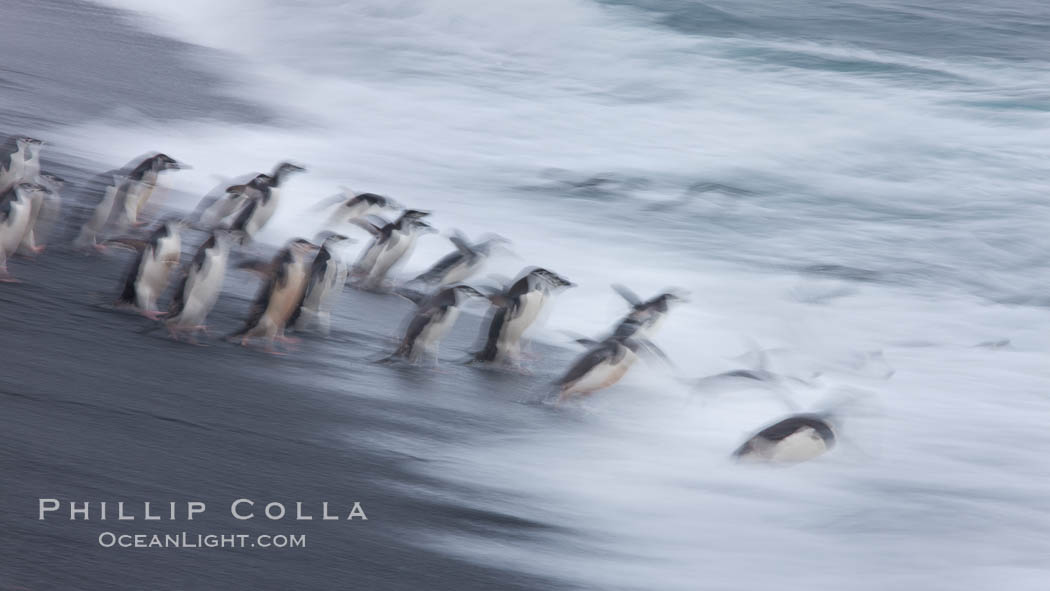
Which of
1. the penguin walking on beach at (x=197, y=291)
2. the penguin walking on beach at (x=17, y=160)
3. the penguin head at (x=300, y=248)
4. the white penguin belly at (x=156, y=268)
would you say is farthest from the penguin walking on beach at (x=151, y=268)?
the penguin walking on beach at (x=17, y=160)

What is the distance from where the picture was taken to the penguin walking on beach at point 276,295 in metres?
4.55

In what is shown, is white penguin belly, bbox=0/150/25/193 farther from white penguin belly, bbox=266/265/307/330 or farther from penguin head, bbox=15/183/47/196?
white penguin belly, bbox=266/265/307/330

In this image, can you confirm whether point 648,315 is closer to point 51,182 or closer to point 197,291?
point 197,291

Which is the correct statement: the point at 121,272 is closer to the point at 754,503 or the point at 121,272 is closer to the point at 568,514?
the point at 568,514

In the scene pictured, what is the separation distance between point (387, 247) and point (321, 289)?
3.07 feet

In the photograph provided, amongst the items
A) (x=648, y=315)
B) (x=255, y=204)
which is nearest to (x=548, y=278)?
(x=648, y=315)

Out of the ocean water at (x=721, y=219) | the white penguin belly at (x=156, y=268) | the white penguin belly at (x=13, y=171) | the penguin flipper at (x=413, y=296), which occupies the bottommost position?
the ocean water at (x=721, y=219)

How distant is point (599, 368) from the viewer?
4.41 meters

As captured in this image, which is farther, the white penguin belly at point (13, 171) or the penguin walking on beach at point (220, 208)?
the penguin walking on beach at point (220, 208)

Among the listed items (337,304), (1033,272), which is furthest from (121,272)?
(1033,272)

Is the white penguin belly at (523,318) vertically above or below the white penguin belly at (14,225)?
below

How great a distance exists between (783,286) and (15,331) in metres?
4.67

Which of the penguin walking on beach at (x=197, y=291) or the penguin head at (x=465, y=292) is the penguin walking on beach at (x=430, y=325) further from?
the penguin walking on beach at (x=197, y=291)

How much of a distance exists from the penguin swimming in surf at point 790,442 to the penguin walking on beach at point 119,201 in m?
3.01
